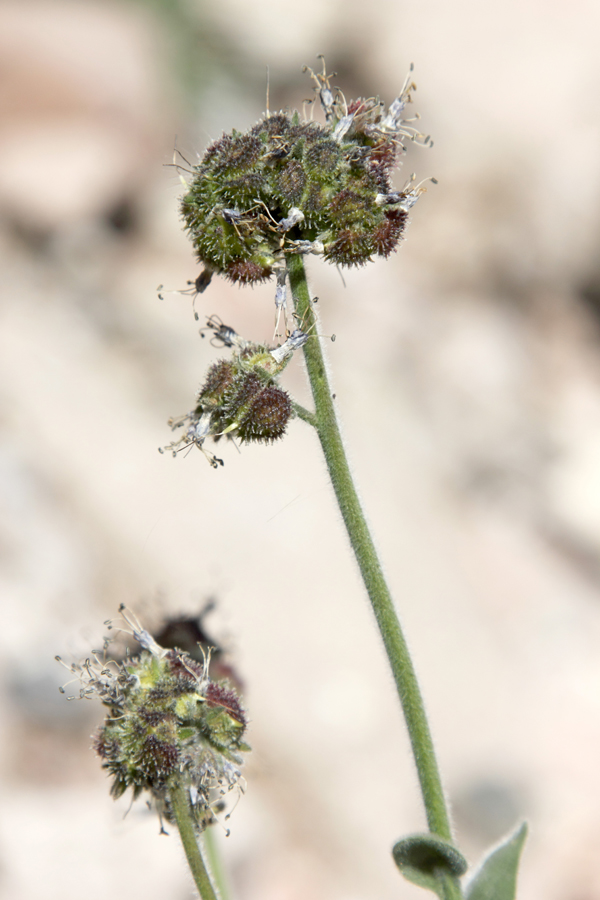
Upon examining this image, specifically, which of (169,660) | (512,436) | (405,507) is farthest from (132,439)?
(169,660)

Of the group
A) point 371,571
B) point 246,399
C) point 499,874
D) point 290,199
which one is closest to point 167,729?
point 371,571

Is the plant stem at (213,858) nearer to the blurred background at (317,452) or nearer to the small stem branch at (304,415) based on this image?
the small stem branch at (304,415)

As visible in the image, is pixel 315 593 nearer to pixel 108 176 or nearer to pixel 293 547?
pixel 293 547

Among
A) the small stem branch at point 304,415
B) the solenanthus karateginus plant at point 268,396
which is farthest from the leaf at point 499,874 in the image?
the small stem branch at point 304,415

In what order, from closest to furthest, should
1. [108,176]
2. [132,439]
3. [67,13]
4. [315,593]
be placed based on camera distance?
1. [315,593]
2. [132,439]
3. [108,176]
4. [67,13]

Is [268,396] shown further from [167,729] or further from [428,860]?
[428,860]

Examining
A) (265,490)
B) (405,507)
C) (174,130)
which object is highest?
(174,130)

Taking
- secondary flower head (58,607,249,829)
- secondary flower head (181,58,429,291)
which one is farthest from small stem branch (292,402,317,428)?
secondary flower head (58,607,249,829)
